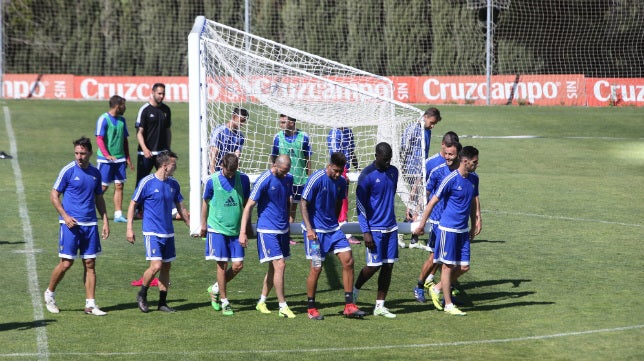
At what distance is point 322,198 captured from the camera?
37.9ft

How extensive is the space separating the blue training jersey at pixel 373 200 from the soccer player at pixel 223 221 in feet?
4.88

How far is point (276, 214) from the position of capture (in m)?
11.6

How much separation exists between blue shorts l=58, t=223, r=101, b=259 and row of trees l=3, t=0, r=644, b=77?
3052 centimetres

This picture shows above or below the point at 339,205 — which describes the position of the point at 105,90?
above

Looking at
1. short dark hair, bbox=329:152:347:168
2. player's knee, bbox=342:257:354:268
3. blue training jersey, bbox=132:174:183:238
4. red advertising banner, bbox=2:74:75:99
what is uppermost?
red advertising banner, bbox=2:74:75:99

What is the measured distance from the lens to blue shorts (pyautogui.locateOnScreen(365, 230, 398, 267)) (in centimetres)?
1170

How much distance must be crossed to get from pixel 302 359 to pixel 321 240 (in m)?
2.20

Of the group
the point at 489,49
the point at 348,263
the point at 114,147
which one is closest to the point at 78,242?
the point at 348,263

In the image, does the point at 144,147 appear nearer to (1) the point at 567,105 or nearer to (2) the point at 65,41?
(1) the point at 567,105

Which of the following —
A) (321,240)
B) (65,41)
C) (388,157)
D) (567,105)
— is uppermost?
(65,41)

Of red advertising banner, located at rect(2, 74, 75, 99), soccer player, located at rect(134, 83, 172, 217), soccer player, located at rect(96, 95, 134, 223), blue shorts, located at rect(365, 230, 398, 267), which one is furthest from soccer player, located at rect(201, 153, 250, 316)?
red advertising banner, located at rect(2, 74, 75, 99)

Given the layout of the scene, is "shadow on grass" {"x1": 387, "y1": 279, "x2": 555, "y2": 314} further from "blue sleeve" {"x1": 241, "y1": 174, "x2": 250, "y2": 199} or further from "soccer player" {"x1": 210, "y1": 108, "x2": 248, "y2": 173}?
"soccer player" {"x1": 210, "y1": 108, "x2": 248, "y2": 173}

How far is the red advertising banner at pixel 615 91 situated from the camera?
36938 millimetres

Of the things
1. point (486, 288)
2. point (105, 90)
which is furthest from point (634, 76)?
point (486, 288)
